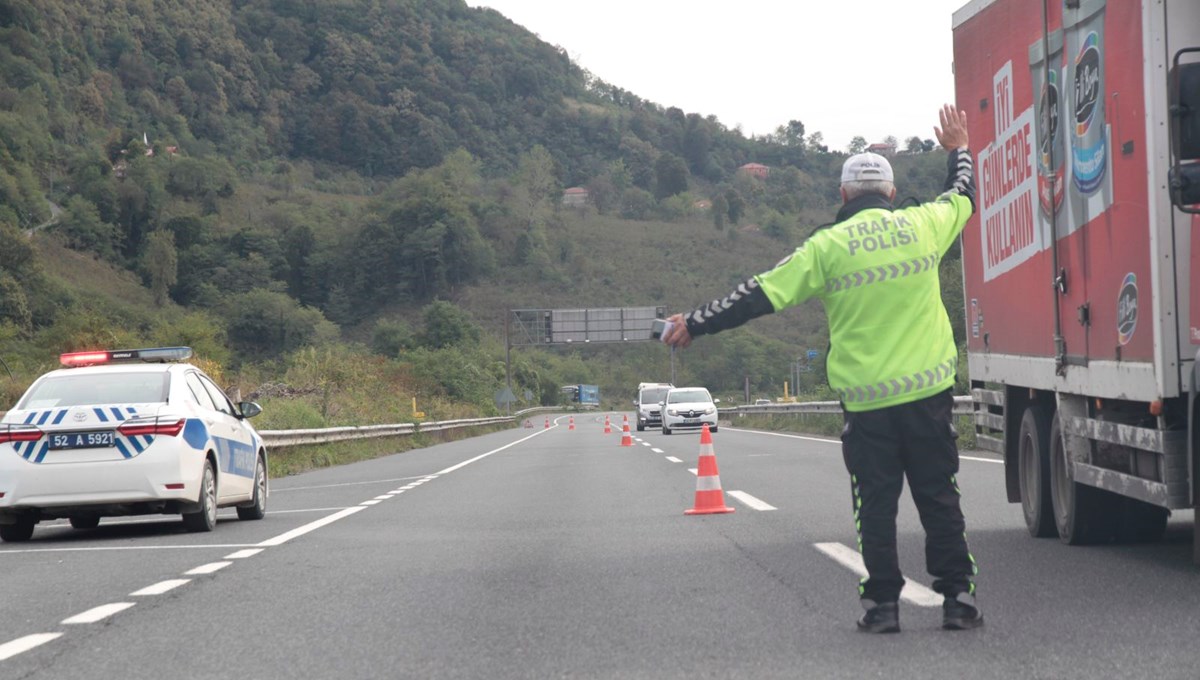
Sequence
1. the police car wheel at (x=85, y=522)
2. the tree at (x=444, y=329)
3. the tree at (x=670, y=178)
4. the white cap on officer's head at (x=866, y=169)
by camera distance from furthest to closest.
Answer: the tree at (x=670, y=178) → the tree at (x=444, y=329) → the police car wheel at (x=85, y=522) → the white cap on officer's head at (x=866, y=169)

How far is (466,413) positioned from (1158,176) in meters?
58.5

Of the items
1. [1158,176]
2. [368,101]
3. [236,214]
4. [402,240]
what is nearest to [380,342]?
[402,240]

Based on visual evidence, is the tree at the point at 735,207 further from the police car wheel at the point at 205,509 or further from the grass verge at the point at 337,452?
the police car wheel at the point at 205,509

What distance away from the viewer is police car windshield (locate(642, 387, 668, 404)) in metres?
50.1

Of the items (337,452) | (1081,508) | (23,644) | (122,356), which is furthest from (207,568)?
(337,452)

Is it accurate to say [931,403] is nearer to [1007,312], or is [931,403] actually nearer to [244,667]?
[244,667]

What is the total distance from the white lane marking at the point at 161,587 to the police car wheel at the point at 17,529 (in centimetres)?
379

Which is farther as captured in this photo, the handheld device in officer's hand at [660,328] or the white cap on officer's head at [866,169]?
the white cap on officer's head at [866,169]

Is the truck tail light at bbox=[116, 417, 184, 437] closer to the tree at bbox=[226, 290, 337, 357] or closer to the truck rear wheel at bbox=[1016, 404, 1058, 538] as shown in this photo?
the truck rear wheel at bbox=[1016, 404, 1058, 538]

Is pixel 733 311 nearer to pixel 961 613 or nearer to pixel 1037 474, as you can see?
pixel 961 613

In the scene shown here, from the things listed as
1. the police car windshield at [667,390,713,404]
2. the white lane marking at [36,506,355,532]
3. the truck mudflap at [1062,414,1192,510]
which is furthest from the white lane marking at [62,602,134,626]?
the police car windshield at [667,390,713,404]

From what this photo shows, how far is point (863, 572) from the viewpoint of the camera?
8.17 metres

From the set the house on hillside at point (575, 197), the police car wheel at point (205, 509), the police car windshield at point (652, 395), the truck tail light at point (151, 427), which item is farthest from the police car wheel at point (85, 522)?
the house on hillside at point (575, 197)

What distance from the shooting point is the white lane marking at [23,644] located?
634cm
